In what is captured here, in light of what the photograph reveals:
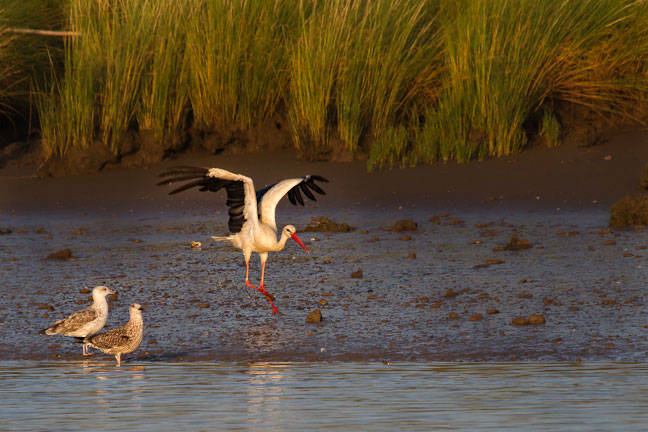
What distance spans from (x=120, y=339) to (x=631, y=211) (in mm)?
5269

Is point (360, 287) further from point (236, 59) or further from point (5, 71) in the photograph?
point (5, 71)

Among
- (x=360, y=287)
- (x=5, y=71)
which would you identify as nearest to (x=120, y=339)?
(x=360, y=287)

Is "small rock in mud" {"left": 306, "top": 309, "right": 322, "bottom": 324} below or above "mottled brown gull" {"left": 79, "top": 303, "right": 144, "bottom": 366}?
above

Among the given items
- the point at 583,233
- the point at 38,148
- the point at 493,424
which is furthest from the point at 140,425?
the point at 38,148

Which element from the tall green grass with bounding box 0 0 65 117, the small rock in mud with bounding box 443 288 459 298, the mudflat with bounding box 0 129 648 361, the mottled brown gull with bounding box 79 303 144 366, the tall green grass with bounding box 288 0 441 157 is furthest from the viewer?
the tall green grass with bounding box 0 0 65 117

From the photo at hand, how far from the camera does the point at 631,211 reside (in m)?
10.1

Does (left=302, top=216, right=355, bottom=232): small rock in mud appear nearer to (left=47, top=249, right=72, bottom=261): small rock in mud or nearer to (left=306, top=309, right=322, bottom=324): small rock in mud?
(left=47, top=249, right=72, bottom=261): small rock in mud

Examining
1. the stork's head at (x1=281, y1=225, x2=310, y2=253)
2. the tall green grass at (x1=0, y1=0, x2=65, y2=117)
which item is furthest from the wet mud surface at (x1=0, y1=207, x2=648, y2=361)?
the tall green grass at (x1=0, y1=0, x2=65, y2=117)

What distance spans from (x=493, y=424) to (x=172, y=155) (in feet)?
32.4

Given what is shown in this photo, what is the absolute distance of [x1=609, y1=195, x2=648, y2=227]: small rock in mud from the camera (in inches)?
399

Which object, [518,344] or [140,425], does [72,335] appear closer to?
[140,425]

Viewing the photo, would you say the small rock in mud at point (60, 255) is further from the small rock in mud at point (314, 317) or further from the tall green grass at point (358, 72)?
the tall green grass at point (358, 72)

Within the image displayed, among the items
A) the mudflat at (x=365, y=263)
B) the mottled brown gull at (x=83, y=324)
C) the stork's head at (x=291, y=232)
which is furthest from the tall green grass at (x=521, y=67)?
the mottled brown gull at (x=83, y=324)

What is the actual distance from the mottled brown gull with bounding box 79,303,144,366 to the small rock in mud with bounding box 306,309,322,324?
3.88 feet
